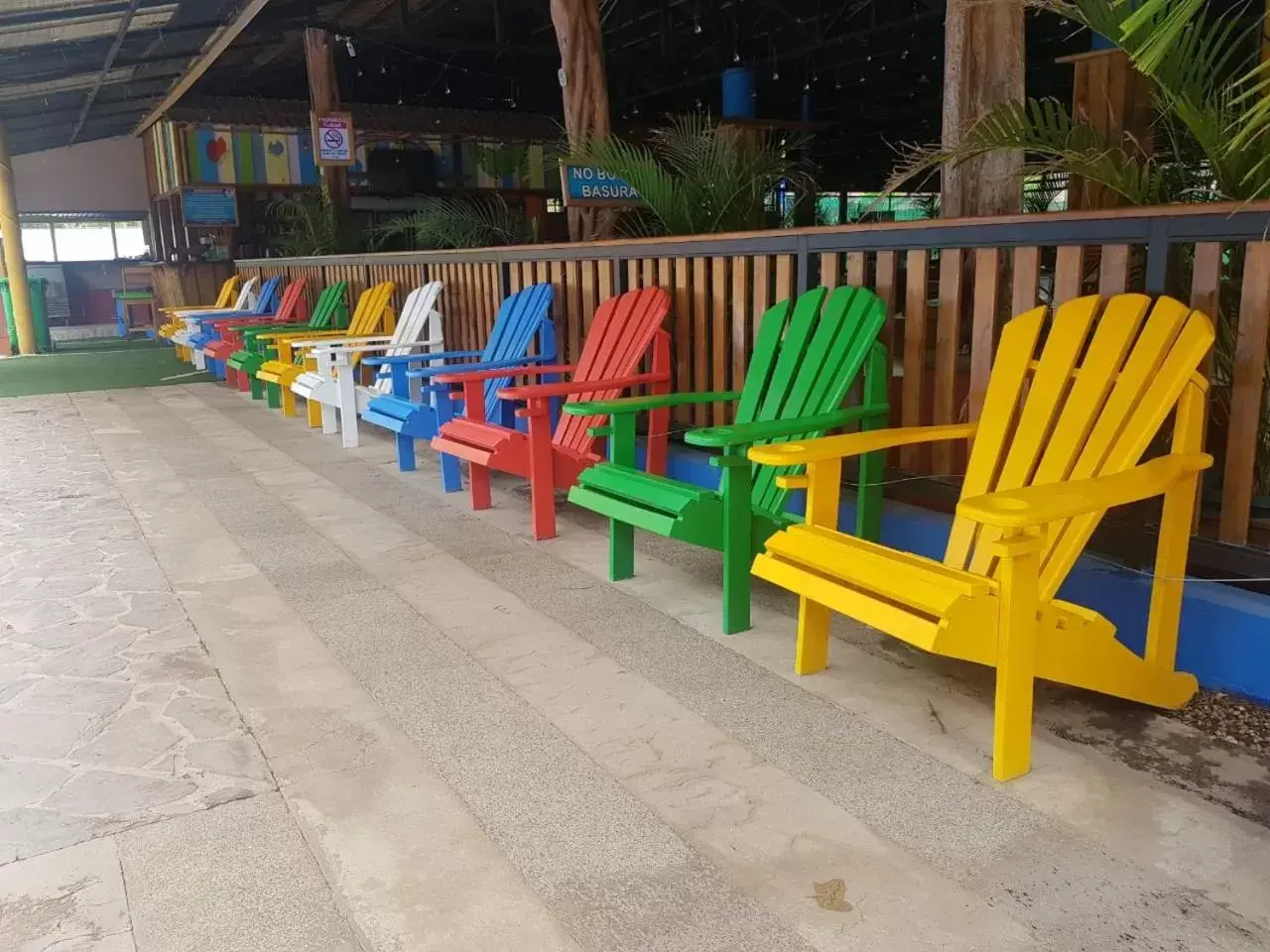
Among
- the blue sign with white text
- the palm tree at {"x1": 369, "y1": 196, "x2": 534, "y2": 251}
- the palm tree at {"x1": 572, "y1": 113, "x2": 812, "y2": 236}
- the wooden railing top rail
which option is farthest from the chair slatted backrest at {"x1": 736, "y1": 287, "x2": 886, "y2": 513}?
the palm tree at {"x1": 369, "y1": 196, "x2": 534, "y2": 251}

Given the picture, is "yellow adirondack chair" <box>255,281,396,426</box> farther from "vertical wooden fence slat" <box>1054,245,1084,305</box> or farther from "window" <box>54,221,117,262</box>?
"window" <box>54,221,117,262</box>

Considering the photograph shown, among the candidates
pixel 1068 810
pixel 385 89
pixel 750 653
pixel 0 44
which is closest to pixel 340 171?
pixel 0 44

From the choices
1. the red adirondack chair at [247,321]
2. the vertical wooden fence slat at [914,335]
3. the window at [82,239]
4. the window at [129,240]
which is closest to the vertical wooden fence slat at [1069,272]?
the vertical wooden fence slat at [914,335]

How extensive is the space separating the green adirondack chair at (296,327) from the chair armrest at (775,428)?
228 inches

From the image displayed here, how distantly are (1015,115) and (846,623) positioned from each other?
1503mm

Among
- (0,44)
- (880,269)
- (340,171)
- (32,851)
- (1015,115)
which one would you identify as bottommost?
(32,851)

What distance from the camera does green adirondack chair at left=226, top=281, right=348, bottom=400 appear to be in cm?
792

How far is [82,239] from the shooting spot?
19.4 meters

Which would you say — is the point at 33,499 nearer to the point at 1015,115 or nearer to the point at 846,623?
the point at 846,623

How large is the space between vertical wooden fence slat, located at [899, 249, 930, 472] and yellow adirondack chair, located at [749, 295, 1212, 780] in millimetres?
506

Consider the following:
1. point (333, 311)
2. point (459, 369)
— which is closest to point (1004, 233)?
point (459, 369)

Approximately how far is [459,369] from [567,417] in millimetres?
969

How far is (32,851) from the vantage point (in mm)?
1951

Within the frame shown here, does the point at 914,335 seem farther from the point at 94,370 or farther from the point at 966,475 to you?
the point at 94,370
